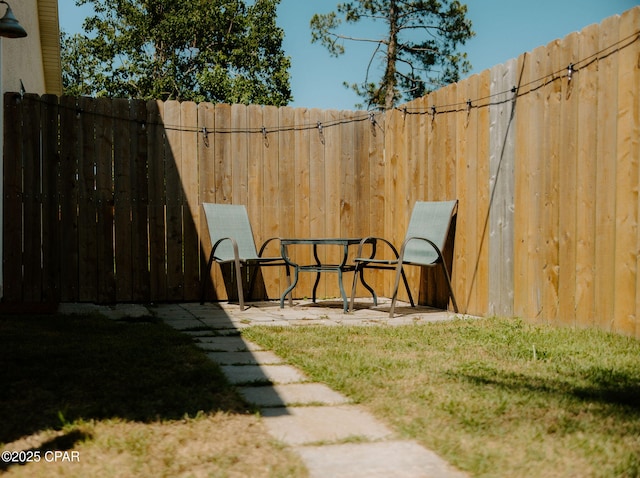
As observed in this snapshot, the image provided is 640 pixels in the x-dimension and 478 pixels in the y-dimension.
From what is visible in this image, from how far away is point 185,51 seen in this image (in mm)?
20234

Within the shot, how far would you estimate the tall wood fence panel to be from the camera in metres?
3.71

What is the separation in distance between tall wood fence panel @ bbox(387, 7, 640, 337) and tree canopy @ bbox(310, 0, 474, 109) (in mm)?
9643

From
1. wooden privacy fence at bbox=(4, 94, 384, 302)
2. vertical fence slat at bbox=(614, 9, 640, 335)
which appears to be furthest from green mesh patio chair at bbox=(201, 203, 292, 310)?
vertical fence slat at bbox=(614, 9, 640, 335)

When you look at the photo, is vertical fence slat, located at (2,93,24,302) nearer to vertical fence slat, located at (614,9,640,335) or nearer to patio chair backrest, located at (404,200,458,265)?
patio chair backrest, located at (404,200,458,265)

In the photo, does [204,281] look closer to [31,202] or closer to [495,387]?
[31,202]

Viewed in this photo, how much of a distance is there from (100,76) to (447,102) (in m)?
16.5

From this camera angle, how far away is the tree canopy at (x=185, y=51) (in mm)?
19328

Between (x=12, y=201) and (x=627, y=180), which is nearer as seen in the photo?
(x=627, y=180)

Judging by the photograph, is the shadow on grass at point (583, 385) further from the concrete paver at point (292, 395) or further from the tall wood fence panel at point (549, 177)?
the tall wood fence panel at point (549, 177)

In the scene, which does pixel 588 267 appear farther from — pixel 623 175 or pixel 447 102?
pixel 447 102

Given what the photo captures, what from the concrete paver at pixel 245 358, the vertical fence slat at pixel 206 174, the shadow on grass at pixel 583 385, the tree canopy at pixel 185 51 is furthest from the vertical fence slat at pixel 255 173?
the tree canopy at pixel 185 51

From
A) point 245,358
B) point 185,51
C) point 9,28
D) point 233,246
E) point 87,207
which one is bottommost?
point 245,358

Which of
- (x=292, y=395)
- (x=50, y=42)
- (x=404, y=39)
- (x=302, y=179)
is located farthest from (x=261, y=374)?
(x=404, y=39)

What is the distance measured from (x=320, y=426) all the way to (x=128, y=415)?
23.4 inches
